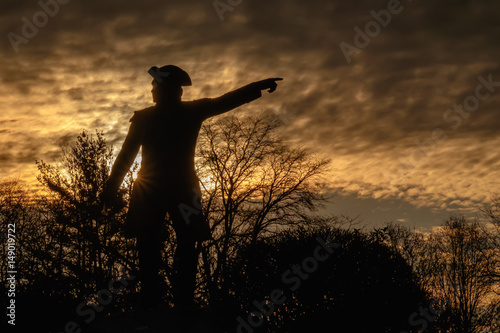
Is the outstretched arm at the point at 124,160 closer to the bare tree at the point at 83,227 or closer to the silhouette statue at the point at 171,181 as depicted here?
the silhouette statue at the point at 171,181

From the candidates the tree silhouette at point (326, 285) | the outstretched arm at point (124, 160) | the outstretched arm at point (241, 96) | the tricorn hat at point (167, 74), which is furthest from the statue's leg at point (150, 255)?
the tree silhouette at point (326, 285)

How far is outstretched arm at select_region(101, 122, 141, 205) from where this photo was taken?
550 cm

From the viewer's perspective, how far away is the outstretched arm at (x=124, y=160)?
5.50 m

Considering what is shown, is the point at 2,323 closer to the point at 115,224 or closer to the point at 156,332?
the point at 115,224

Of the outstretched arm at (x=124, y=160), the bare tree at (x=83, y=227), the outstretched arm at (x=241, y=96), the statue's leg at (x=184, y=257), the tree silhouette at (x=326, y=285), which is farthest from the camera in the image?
the bare tree at (x=83, y=227)

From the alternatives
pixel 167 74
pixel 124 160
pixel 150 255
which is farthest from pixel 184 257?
pixel 167 74

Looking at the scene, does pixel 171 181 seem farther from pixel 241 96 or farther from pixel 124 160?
pixel 241 96

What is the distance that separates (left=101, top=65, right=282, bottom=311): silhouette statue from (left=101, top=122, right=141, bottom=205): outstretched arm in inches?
0.5

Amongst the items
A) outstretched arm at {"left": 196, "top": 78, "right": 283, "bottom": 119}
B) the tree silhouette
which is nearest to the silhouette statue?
outstretched arm at {"left": 196, "top": 78, "right": 283, "bottom": 119}

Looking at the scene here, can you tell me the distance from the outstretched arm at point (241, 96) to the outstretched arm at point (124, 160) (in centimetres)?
88

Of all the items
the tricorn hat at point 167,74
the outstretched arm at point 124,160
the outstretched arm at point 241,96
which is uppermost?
the tricorn hat at point 167,74

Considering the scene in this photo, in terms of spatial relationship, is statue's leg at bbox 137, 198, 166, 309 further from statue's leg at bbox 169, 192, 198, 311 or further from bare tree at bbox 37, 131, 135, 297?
bare tree at bbox 37, 131, 135, 297

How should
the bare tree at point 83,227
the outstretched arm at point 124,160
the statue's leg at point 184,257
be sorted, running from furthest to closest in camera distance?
the bare tree at point 83,227 → the outstretched arm at point 124,160 → the statue's leg at point 184,257

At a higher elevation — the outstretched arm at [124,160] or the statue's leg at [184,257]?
the outstretched arm at [124,160]
